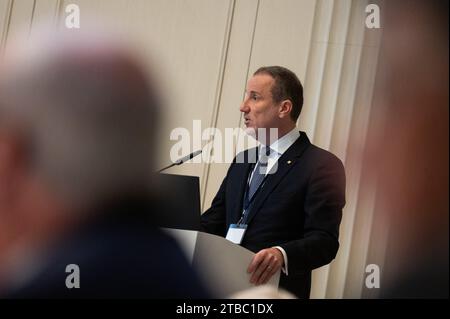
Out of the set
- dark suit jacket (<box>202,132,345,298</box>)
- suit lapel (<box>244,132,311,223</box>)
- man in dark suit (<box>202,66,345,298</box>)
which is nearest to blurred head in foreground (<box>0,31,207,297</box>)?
man in dark suit (<box>202,66,345,298</box>)

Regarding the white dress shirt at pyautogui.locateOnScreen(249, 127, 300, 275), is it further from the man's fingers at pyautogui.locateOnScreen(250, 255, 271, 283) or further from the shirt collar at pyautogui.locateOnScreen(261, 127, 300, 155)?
the man's fingers at pyautogui.locateOnScreen(250, 255, 271, 283)

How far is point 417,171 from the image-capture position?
2.46 metres

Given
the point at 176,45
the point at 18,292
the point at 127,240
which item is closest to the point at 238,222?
the point at 176,45

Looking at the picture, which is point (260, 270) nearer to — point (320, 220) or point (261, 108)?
point (320, 220)

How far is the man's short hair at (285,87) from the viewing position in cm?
211

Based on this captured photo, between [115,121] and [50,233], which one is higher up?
[115,121]

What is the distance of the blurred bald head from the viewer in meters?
0.52

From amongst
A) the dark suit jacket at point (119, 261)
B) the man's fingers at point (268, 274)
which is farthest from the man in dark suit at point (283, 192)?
the dark suit jacket at point (119, 261)

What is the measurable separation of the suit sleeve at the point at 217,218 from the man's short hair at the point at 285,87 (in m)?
0.36

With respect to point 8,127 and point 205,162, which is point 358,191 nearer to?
point 205,162

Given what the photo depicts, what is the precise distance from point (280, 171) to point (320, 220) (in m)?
0.23

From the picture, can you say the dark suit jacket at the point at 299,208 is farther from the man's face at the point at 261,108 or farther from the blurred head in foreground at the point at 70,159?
the blurred head in foreground at the point at 70,159

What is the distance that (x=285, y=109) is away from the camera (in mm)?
2121

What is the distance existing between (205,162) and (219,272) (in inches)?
63.0
